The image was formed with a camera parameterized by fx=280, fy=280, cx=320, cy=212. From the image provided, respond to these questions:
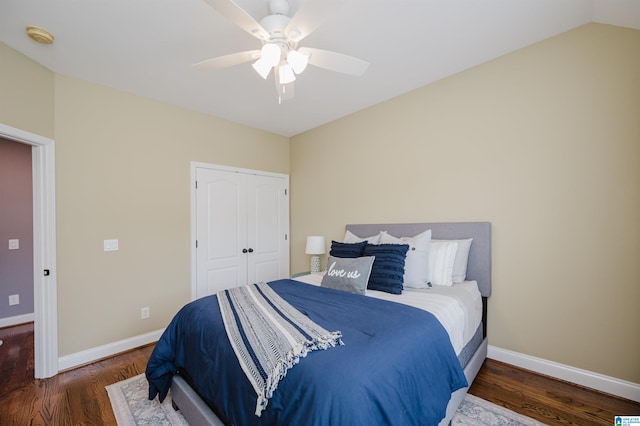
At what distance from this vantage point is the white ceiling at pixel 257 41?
6.03 feet

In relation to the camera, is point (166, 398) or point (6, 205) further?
point (6, 205)

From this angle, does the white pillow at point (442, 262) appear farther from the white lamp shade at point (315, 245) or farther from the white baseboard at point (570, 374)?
the white lamp shade at point (315, 245)

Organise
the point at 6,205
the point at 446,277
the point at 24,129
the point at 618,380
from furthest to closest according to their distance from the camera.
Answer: the point at 6,205, the point at 446,277, the point at 24,129, the point at 618,380

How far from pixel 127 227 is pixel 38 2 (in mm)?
1917

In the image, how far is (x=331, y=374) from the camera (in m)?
1.11

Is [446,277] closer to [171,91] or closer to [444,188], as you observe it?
[444,188]

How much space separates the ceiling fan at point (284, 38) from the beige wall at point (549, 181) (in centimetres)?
140

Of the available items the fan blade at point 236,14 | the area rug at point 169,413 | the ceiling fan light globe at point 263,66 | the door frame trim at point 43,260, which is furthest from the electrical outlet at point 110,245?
the fan blade at point 236,14

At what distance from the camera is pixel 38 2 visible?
1758 mm

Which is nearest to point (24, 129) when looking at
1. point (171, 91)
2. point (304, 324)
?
point (171, 91)

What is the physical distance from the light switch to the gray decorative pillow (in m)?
2.17

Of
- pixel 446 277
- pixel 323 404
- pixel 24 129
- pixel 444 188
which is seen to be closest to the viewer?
pixel 323 404

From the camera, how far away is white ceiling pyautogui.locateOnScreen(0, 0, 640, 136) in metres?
1.84

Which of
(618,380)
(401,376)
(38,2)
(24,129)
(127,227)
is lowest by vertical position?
(618,380)
